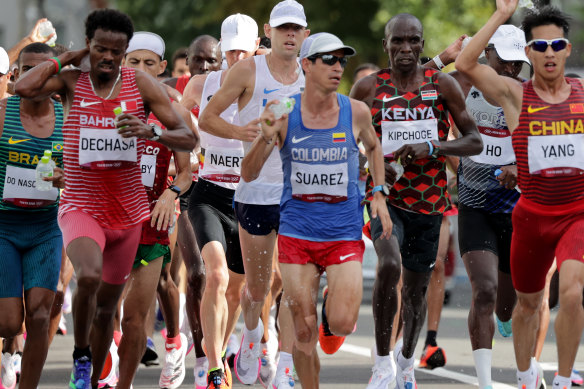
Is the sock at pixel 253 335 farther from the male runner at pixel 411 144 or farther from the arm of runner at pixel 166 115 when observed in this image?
the arm of runner at pixel 166 115

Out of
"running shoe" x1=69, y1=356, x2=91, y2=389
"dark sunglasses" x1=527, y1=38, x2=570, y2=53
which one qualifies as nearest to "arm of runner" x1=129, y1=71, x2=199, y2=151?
"running shoe" x1=69, y1=356, x2=91, y2=389

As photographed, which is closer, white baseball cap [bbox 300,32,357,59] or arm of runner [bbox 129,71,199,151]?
white baseball cap [bbox 300,32,357,59]

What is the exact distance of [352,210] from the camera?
9086 mm

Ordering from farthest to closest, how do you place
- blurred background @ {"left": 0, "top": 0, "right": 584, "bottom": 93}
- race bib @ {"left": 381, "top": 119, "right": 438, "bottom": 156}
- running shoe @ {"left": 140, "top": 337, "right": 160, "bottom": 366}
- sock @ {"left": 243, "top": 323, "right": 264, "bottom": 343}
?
blurred background @ {"left": 0, "top": 0, "right": 584, "bottom": 93} → running shoe @ {"left": 140, "top": 337, "right": 160, "bottom": 366} → sock @ {"left": 243, "top": 323, "right": 264, "bottom": 343} → race bib @ {"left": 381, "top": 119, "right": 438, "bottom": 156}

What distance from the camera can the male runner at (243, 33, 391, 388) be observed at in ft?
29.3

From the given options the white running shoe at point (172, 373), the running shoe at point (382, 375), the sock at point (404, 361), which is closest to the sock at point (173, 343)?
the white running shoe at point (172, 373)

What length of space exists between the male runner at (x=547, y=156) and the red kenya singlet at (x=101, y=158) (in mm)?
2231

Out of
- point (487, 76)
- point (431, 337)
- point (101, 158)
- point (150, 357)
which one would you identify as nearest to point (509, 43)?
point (487, 76)

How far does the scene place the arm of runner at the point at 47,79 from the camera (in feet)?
29.2

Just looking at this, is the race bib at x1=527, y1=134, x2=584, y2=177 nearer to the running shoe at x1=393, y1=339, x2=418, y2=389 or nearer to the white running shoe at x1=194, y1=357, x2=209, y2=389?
the running shoe at x1=393, y1=339, x2=418, y2=389

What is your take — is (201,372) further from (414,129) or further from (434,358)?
(414,129)

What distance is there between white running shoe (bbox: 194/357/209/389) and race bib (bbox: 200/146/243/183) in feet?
4.68

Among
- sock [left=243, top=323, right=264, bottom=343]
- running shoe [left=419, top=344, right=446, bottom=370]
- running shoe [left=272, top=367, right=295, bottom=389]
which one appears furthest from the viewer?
running shoe [left=419, top=344, right=446, bottom=370]

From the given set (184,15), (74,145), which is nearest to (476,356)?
(74,145)
